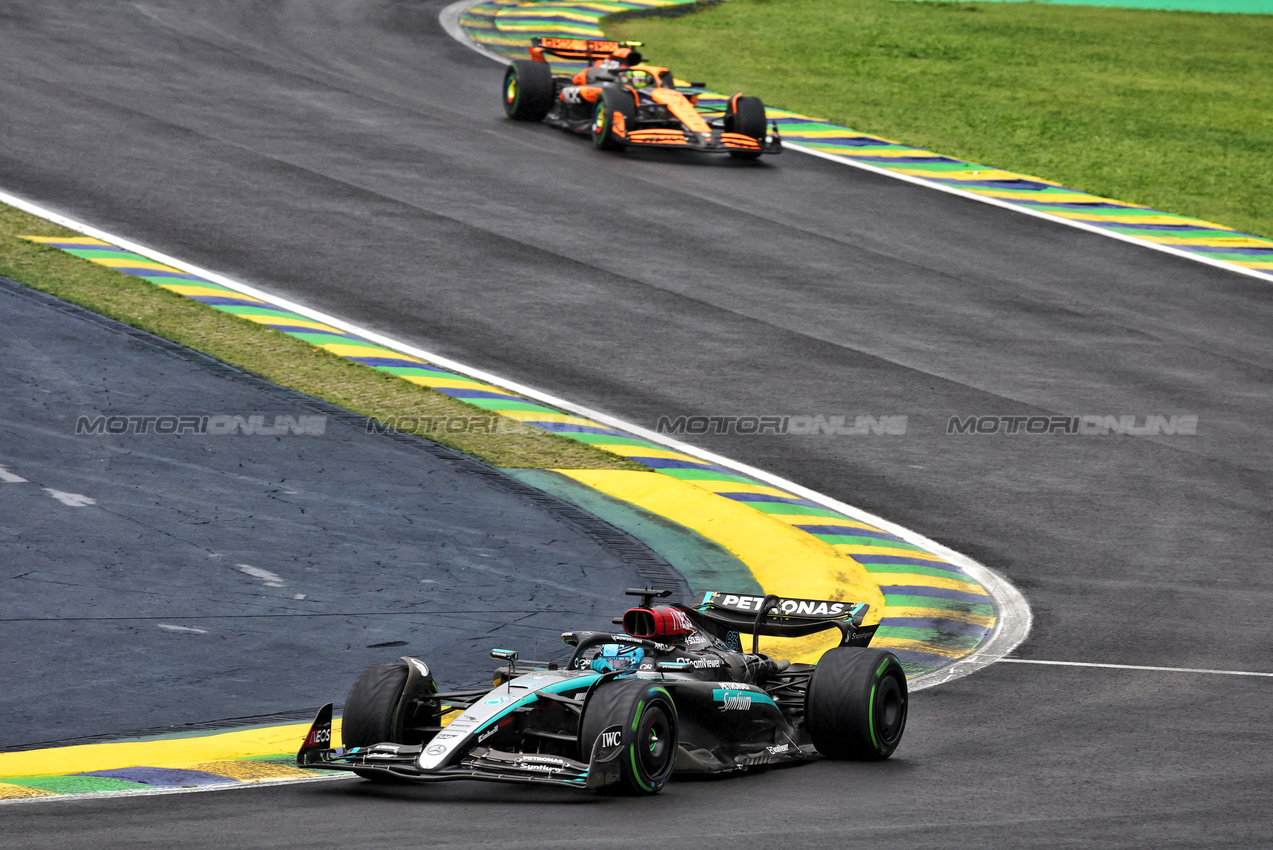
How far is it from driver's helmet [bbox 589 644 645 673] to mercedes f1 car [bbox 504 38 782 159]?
637 inches

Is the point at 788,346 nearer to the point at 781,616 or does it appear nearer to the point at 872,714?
the point at 781,616

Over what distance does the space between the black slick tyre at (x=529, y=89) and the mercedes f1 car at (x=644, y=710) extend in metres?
17.1

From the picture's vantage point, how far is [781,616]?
Result: 30.9ft

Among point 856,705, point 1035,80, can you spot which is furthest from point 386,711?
point 1035,80

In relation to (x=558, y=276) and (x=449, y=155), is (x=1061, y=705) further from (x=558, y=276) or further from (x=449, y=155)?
(x=449, y=155)

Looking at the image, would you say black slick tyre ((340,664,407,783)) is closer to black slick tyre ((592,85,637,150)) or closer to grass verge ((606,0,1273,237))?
black slick tyre ((592,85,637,150))

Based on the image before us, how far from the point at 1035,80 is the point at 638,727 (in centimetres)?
2573

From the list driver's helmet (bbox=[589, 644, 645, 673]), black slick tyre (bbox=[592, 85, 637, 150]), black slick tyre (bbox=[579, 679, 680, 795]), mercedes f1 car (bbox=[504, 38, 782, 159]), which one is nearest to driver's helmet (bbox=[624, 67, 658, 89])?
mercedes f1 car (bbox=[504, 38, 782, 159])

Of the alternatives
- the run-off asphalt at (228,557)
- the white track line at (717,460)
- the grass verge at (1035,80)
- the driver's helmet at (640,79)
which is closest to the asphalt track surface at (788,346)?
the white track line at (717,460)

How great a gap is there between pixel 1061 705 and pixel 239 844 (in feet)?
17.4

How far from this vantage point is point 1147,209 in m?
23.7

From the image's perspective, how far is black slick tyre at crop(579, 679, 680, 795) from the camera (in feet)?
24.7

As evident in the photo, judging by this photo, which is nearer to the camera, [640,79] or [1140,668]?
[1140,668]

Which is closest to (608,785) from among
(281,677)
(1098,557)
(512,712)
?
(512,712)
